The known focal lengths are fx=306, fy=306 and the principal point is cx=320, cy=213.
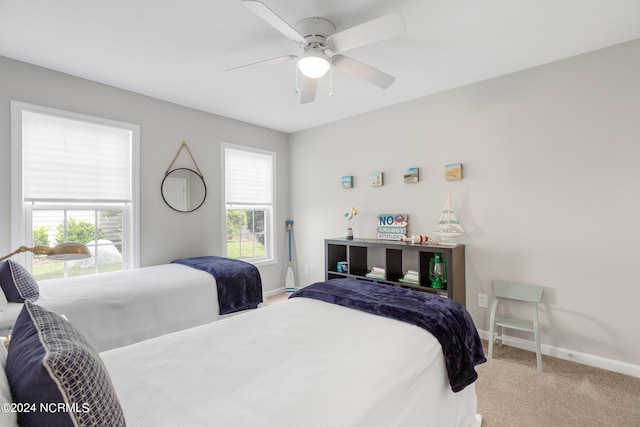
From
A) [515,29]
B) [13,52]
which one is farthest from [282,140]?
[515,29]

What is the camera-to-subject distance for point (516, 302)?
9.37ft

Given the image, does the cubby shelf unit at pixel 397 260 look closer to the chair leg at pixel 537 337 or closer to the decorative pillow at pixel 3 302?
the chair leg at pixel 537 337

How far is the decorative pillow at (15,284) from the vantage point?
196cm

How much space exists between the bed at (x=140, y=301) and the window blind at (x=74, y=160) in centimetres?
82

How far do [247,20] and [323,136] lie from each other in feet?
7.93

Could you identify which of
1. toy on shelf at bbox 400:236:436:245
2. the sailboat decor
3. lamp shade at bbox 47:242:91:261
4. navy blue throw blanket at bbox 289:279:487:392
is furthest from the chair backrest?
lamp shade at bbox 47:242:91:261

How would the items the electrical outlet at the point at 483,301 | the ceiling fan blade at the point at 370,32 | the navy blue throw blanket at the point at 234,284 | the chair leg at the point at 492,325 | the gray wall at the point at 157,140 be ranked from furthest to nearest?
1. the electrical outlet at the point at 483,301
2. the navy blue throw blanket at the point at 234,284
3. the chair leg at the point at 492,325
4. the gray wall at the point at 157,140
5. the ceiling fan blade at the point at 370,32

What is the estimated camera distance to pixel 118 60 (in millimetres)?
2541

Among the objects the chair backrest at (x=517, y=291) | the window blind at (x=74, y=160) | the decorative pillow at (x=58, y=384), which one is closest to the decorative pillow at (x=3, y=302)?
the window blind at (x=74, y=160)

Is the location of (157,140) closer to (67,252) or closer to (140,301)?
(140,301)

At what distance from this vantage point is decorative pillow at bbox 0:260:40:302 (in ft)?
6.41

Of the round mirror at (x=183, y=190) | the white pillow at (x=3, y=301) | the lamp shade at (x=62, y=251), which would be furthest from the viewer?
the round mirror at (x=183, y=190)

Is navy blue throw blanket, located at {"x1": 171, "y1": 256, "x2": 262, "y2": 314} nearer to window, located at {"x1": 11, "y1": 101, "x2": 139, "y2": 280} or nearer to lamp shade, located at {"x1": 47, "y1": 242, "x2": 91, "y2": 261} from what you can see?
window, located at {"x1": 11, "y1": 101, "x2": 139, "y2": 280}

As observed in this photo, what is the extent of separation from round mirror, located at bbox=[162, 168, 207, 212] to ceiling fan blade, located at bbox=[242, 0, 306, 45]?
2.35m
